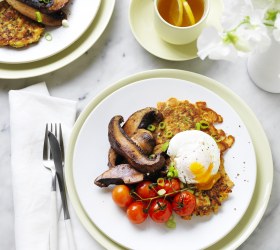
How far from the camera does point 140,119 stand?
2127 millimetres

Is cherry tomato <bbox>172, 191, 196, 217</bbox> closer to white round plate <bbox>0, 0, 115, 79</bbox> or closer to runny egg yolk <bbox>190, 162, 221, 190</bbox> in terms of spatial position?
runny egg yolk <bbox>190, 162, 221, 190</bbox>

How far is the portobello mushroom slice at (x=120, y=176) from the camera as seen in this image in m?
2.05

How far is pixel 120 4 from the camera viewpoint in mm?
2486

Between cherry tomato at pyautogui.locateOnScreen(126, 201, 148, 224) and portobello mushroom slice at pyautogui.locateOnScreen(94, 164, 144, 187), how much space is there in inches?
4.1

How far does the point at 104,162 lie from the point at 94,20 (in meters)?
0.77

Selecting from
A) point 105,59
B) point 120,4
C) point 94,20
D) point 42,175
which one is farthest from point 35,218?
point 120,4

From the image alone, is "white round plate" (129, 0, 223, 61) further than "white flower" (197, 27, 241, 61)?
Yes

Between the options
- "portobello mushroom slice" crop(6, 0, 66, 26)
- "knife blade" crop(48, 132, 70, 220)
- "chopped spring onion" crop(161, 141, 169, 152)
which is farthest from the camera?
"portobello mushroom slice" crop(6, 0, 66, 26)

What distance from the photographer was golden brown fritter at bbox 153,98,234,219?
206 centimetres

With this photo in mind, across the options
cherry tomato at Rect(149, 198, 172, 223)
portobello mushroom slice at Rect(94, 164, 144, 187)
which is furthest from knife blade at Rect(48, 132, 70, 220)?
cherry tomato at Rect(149, 198, 172, 223)

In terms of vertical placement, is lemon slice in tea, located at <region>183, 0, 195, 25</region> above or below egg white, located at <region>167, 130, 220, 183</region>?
above

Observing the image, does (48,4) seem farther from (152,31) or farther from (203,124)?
(203,124)

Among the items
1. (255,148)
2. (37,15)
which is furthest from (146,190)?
(37,15)

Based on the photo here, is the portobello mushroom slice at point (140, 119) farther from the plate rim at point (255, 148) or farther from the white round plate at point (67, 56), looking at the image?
A: the white round plate at point (67, 56)
